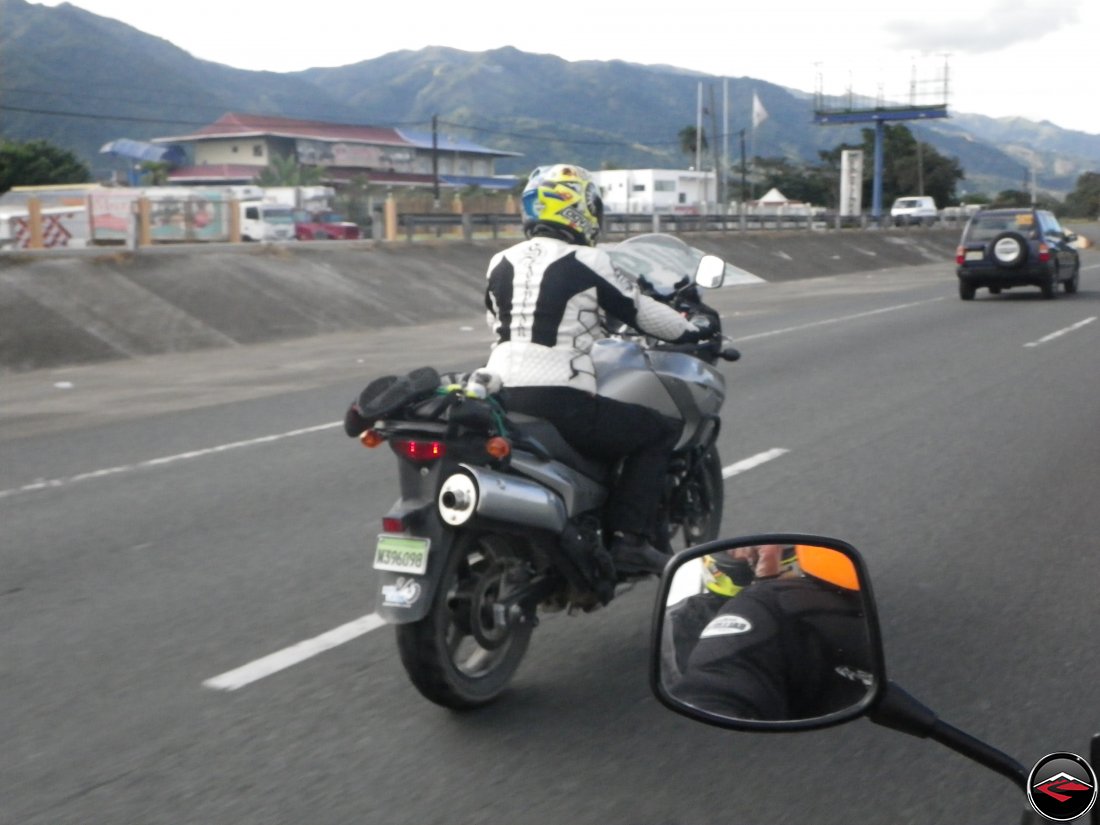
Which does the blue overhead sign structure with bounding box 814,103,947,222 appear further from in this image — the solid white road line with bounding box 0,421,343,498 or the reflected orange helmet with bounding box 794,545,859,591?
the reflected orange helmet with bounding box 794,545,859,591

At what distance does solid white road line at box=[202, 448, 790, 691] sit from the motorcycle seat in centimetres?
122

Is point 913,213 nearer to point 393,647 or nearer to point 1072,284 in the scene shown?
point 1072,284

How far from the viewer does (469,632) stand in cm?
430

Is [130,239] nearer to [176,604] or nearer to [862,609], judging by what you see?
[176,604]

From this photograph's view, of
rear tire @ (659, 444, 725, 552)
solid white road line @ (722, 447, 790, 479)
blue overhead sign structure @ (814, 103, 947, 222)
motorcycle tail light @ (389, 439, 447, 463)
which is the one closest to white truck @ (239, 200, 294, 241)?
solid white road line @ (722, 447, 790, 479)

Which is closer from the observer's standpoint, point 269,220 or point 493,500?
point 493,500

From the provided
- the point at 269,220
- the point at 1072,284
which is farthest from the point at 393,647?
the point at 269,220

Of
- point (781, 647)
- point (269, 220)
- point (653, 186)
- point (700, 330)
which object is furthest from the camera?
point (653, 186)

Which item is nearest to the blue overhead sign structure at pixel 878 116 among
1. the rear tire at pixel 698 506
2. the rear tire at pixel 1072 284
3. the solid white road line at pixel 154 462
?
the rear tire at pixel 1072 284

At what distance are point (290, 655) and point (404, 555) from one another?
3.87 ft

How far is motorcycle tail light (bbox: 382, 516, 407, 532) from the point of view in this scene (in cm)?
411

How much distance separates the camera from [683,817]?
12.0 ft

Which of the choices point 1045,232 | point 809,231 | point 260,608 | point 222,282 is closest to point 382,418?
point 260,608

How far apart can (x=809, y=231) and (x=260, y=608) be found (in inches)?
1698
